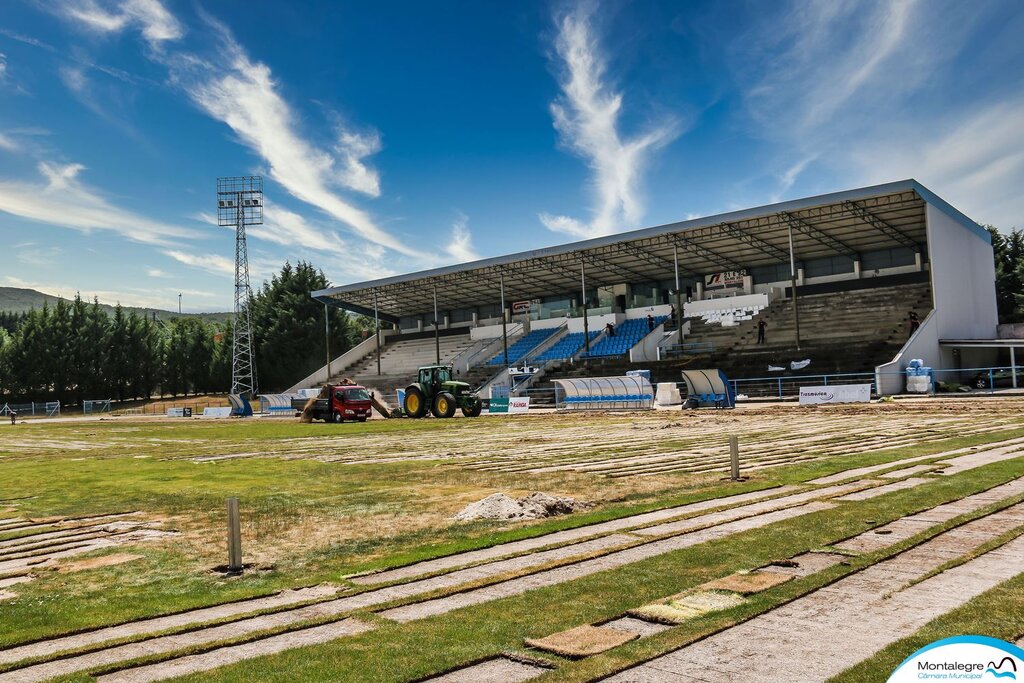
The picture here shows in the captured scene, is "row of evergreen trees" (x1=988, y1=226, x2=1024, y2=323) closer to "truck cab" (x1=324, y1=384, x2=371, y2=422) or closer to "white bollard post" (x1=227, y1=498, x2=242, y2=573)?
"truck cab" (x1=324, y1=384, x2=371, y2=422)

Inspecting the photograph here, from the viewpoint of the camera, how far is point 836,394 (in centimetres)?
3469

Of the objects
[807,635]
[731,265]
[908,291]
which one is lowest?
[807,635]

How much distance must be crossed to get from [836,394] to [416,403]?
20675 mm

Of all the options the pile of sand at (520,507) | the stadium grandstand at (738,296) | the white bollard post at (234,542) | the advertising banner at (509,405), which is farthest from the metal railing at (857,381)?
the white bollard post at (234,542)

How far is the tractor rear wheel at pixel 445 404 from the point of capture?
3538 centimetres

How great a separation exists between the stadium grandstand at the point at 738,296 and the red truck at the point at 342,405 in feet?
52.0

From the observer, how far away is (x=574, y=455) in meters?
15.7

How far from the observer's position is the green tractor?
3591 centimetres

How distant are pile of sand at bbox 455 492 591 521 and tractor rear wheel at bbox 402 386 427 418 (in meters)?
27.5

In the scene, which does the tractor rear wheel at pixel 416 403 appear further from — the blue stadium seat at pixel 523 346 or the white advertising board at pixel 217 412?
the white advertising board at pixel 217 412

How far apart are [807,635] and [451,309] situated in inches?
2958

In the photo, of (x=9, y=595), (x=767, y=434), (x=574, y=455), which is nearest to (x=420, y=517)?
(x=9, y=595)

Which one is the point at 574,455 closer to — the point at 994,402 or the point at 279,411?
the point at 994,402

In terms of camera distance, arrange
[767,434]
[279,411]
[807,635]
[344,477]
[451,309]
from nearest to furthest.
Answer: [807,635]
[344,477]
[767,434]
[279,411]
[451,309]
